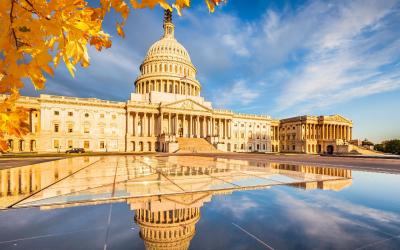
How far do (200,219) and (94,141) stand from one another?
71858 millimetres

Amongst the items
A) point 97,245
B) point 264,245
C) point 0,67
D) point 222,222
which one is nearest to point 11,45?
point 0,67

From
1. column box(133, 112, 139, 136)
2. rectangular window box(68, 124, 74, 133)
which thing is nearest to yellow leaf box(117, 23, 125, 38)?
column box(133, 112, 139, 136)

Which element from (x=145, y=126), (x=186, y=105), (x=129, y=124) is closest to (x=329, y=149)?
(x=186, y=105)

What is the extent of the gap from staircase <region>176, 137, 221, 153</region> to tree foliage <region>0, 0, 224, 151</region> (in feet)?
192

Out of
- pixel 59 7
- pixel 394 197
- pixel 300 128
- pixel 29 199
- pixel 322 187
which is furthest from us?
pixel 300 128

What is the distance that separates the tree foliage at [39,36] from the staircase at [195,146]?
192 ft

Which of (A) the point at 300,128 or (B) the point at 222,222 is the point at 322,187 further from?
(A) the point at 300,128

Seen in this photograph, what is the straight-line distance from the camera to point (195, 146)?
64438 millimetres

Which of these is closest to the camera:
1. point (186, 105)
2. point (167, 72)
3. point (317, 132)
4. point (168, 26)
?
point (186, 105)

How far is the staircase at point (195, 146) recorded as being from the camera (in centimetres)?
6194

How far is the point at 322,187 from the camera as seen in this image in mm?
7395

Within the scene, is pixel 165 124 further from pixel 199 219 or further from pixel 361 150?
pixel 199 219

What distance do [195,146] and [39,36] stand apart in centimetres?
6338

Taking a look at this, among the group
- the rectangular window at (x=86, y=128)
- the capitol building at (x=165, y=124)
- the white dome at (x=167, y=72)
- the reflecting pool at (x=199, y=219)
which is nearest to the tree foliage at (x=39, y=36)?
the reflecting pool at (x=199, y=219)
